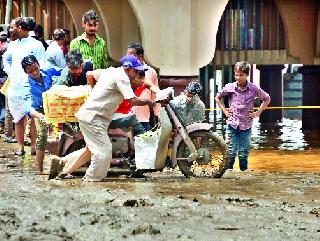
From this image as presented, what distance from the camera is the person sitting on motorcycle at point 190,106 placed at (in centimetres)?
979

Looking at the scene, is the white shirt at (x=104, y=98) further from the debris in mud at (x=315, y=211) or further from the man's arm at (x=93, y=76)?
the debris in mud at (x=315, y=211)

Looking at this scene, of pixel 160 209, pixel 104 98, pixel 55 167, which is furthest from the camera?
pixel 55 167

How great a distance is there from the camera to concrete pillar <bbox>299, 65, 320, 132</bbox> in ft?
70.3

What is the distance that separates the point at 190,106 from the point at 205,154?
59 centimetres

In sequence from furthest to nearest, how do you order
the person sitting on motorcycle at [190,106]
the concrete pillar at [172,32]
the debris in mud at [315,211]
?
1. the concrete pillar at [172,32]
2. the person sitting on motorcycle at [190,106]
3. the debris in mud at [315,211]

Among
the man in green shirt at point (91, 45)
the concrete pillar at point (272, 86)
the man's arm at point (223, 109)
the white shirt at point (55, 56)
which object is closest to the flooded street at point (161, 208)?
the man's arm at point (223, 109)

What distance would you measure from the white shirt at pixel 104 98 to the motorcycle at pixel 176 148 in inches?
17.3

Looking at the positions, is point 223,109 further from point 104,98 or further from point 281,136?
point 281,136

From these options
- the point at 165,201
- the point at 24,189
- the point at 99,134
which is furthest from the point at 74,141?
the point at 165,201

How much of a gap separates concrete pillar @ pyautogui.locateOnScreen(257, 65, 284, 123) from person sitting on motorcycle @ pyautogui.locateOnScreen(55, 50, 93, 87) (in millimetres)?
16445

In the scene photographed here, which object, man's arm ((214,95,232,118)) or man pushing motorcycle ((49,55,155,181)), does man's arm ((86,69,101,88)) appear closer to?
man pushing motorcycle ((49,55,155,181))

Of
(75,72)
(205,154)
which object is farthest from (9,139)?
(205,154)

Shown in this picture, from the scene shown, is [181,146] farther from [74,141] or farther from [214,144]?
[74,141]

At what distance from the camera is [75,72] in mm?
10047
